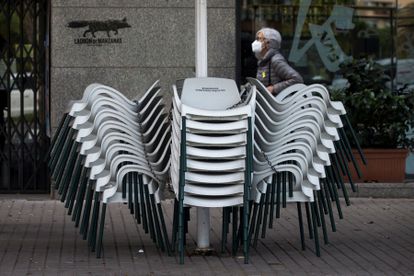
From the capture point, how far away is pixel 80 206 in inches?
344

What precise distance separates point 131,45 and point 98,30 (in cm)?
44

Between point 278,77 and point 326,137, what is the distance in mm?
1993

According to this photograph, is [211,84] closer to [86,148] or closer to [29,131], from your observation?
[86,148]

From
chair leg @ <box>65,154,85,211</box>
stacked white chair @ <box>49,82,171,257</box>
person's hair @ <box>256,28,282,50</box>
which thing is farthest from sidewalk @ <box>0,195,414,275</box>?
person's hair @ <box>256,28,282,50</box>

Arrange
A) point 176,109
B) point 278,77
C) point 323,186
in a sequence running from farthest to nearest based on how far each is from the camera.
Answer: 1. point 278,77
2. point 323,186
3. point 176,109

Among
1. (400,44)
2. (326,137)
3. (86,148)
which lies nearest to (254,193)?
(326,137)

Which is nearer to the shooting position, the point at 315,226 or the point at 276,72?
the point at 315,226

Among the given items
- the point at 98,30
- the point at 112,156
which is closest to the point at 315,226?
the point at 112,156

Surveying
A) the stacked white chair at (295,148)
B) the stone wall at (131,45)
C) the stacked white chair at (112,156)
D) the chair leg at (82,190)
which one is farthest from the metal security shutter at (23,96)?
the stacked white chair at (295,148)

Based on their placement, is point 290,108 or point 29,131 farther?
point 29,131

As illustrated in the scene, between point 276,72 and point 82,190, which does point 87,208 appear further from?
point 276,72

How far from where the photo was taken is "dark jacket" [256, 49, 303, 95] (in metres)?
10.2

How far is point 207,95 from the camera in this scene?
27.8 feet

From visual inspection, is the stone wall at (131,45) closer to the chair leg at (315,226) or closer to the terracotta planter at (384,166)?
the terracotta planter at (384,166)
